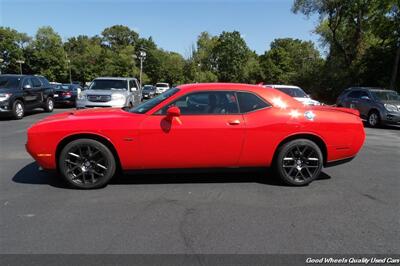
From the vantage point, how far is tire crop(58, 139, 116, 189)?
5590mm

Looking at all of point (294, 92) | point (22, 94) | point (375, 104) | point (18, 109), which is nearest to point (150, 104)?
point (294, 92)

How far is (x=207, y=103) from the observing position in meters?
5.90

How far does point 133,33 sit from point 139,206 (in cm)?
11935

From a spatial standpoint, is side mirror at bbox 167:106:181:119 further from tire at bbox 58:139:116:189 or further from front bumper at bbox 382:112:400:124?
front bumper at bbox 382:112:400:124

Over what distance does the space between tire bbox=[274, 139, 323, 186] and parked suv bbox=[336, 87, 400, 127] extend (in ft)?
35.0

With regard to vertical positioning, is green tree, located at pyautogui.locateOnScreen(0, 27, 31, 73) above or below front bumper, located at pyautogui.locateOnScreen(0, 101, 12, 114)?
above

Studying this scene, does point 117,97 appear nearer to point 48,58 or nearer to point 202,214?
point 202,214

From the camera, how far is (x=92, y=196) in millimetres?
5359

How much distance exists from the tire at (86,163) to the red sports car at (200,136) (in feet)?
0.04

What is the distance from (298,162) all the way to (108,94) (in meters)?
9.64

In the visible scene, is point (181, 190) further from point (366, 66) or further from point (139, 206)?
point (366, 66)

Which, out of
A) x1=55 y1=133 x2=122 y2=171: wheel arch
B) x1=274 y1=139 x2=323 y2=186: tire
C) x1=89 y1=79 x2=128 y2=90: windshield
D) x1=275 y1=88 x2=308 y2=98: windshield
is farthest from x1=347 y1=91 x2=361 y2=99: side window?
x1=55 y1=133 x2=122 y2=171: wheel arch

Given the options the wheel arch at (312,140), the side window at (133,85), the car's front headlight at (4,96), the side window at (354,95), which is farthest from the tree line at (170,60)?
the wheel arch at (312,140)
